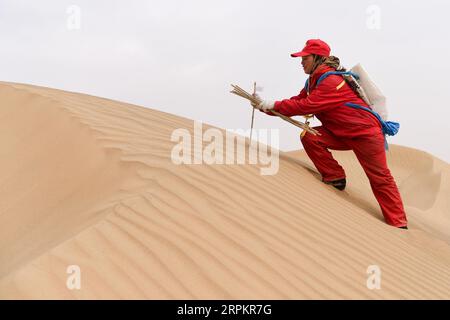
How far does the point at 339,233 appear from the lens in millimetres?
4125

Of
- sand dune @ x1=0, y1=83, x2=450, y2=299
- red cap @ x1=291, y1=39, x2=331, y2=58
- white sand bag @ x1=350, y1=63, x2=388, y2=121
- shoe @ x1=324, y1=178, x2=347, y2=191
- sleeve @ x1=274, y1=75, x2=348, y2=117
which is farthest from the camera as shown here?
shoe @ x1=324, y1=178, x2=347, y2=191

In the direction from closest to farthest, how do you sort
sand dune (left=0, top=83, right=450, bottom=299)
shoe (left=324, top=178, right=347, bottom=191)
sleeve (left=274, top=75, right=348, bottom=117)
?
1. sand dune (left=0, top=83, right=450, bottom=299)
2. sleeve (left=274, top=75, right=348, bottom=117)
3. shoe (left=324, top=178, right=347, bottom=191)

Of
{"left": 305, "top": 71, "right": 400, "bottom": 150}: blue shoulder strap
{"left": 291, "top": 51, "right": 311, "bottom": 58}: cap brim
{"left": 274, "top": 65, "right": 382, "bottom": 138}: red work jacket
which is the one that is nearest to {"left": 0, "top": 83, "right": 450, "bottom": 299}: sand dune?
{"left": 274, "top": 65, "right": 382, "bottom": 138}: red work jacket

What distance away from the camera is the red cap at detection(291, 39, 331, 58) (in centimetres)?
539

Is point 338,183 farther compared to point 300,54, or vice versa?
point 338,183

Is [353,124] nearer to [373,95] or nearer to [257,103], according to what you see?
[373,95]

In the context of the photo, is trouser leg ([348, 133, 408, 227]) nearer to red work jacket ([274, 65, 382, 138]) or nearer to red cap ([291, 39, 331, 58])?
red work jacket ([274, 65, 382, 138])

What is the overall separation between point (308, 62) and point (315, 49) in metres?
0.15

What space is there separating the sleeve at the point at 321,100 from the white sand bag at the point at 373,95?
356mm

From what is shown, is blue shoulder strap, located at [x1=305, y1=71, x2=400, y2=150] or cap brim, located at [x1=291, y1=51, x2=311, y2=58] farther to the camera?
cap brim, located at [x1=291, y1=51, x2=311, y2=58]

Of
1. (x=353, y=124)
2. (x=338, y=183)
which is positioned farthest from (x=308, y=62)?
(x=338, y=183)

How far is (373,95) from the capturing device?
18.1 feet

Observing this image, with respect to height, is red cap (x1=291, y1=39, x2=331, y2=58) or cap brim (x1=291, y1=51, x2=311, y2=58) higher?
red cap (x1=291, y1=39, x2=331, y2=58)
